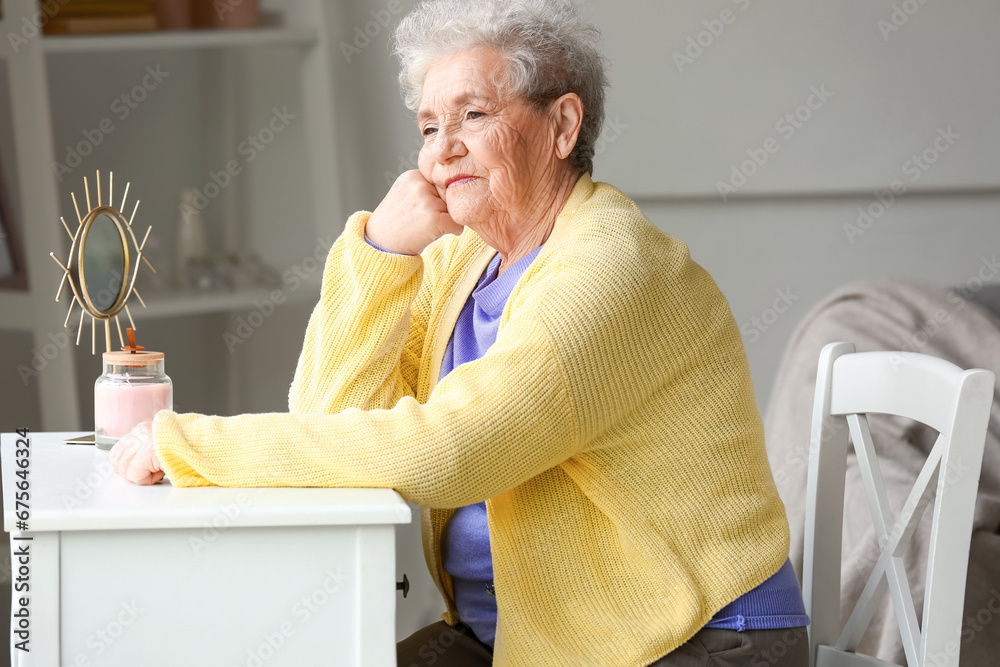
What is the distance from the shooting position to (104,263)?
1.25 m

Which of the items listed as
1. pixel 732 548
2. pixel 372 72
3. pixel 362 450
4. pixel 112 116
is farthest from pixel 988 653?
pixel 112 116

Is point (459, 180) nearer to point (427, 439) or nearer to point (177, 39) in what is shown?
point (427, 439)

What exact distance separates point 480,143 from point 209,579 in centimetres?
59

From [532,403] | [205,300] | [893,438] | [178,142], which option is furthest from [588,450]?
[178,142]

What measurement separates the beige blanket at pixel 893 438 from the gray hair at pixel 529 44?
1.05 m

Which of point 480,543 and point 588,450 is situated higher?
point 588,450

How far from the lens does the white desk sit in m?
0.89

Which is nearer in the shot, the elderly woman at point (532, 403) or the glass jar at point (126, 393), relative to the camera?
the elderly woman at point (532, 403)

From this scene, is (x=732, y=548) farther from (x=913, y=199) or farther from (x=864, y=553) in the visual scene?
(x=913, y=199)

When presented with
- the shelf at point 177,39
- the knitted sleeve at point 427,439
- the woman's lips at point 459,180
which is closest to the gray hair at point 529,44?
the woman's lips at point 459,180

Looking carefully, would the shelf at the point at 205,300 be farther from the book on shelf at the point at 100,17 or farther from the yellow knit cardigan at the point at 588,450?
the yellow knit cardigan at the point at 588,450

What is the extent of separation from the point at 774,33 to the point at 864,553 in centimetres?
142

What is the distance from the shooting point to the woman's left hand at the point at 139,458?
987 mm

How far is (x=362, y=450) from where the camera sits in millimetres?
947
